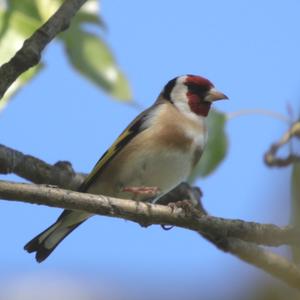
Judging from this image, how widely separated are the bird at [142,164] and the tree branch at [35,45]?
49.7 inches

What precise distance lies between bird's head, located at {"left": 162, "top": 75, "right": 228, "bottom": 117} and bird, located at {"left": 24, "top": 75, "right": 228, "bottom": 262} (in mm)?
411

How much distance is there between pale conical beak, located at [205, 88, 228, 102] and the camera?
15.3 ft

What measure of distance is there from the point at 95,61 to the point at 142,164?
1.08 metres

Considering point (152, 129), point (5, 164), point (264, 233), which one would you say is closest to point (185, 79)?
point (152, 129)

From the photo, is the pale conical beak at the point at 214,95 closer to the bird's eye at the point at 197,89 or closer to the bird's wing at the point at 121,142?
the bird's eye at the point at 197,89

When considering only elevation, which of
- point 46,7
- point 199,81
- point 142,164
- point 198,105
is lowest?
point 142,164

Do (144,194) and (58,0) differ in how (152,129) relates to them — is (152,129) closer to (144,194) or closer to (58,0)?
(144,194)

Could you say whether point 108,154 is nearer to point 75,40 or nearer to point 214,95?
point 214,95

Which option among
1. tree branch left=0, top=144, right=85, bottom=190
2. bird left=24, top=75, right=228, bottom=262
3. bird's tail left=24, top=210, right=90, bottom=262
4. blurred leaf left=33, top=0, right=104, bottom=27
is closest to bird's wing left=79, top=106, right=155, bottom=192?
bird left=24, top=75, right=228, bottom=262

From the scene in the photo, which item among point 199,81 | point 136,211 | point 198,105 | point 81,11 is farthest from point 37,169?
point 199,81

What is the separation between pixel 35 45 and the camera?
2.59 m

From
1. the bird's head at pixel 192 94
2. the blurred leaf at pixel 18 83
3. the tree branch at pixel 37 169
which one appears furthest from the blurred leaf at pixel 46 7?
the bird's head at pixel 192 94

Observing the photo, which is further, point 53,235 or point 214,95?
point 214,95

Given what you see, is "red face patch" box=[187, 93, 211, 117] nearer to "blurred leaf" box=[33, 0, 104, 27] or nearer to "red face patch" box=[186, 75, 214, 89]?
"red face patch" box=[186, 75, 214, 89]
